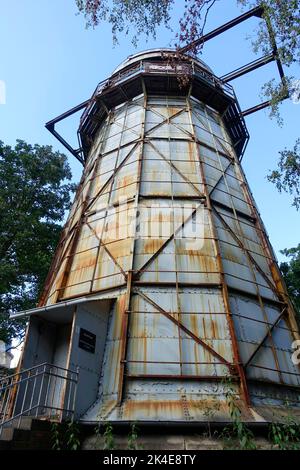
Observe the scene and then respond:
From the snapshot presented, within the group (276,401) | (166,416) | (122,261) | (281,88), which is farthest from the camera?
(122,261)

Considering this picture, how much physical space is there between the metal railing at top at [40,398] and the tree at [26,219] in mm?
6253

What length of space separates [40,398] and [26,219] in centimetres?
944

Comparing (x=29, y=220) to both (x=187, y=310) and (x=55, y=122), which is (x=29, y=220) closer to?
(x=55, y=122)

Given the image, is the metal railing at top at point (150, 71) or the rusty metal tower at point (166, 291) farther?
the metal railing at top at point (150, 71)

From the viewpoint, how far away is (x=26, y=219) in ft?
47.4

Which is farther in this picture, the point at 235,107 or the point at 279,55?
the point at 235,107

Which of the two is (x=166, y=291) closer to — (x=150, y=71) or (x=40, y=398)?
(x=40, y=398)

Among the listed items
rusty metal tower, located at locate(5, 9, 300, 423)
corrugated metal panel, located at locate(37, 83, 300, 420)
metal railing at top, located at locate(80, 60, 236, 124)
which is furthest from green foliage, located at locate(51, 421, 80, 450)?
metal railing at top, located at locate(80, 60, 236, 124)

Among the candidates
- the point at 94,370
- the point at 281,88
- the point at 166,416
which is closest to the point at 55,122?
the point at 281,88

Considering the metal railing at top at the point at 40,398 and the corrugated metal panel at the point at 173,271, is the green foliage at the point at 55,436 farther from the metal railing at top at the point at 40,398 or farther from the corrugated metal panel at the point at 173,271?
the corrugated metal panel at the point at 173,271

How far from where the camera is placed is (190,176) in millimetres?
10727

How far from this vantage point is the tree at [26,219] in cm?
1413

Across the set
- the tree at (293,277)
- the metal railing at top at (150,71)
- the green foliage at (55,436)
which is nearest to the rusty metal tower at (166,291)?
the green foliage at (55,436)
